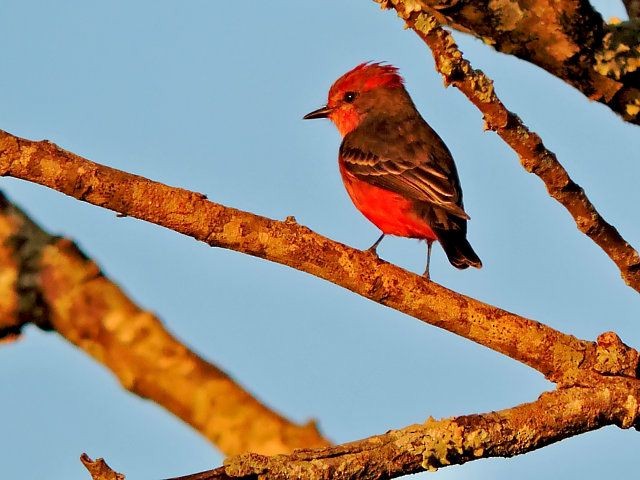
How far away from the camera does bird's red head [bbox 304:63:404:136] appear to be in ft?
31.3

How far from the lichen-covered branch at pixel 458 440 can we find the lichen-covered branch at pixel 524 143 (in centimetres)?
61

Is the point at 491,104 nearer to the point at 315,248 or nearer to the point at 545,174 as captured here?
the point at 545,174

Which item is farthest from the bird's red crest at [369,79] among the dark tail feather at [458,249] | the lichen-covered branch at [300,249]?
the lichen-covered branch at [300,249]

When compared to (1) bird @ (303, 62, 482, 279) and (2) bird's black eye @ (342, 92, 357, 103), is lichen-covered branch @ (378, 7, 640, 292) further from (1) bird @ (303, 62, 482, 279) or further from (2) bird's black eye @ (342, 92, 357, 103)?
(2) bird's black eye @ (342, 92, 357, 103)

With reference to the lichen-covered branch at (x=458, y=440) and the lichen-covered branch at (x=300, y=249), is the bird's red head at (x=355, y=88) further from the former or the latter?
the lichen-covered branch at (x=458, y=440)

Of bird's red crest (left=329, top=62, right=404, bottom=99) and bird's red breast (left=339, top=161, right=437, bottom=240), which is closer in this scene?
bird's red breast (left=339, top=161, right=437, bottom=240)

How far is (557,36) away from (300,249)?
1762mm

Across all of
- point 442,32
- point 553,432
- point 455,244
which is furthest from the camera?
point 455,244

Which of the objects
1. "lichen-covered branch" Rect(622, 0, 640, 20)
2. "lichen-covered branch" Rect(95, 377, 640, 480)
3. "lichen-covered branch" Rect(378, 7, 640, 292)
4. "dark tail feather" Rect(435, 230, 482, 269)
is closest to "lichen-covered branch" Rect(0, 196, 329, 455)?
"lichen-covered branch" Rect(95, 377, 640, 480)

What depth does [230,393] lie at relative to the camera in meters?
3.97

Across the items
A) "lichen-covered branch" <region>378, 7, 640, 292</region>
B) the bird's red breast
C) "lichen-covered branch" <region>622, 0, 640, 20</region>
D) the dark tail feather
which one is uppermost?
the bird's red breast

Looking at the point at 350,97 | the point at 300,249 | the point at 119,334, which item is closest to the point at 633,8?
the point at 300,249

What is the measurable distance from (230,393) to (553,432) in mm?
1468

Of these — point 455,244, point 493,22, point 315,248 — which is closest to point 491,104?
point 493,22
